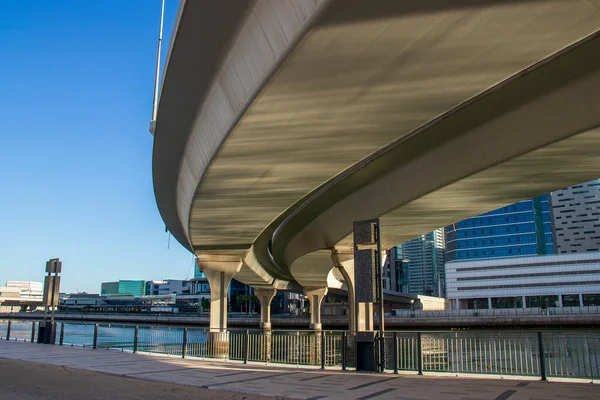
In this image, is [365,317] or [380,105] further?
[365,317]

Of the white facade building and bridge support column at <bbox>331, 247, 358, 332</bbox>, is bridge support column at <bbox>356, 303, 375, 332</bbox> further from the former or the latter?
the white facade building

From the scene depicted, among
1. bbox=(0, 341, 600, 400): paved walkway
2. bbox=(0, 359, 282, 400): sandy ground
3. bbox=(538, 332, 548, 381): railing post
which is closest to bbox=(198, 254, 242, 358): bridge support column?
bbox=(0, 341, 600, 400): paved walkway

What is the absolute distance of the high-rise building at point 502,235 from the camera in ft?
511

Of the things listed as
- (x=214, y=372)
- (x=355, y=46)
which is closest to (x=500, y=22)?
(x=355, y=46)

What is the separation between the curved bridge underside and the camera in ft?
24.2

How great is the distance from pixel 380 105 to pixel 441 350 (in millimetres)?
6752

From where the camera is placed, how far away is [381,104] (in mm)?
9789

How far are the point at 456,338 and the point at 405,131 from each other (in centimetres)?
540

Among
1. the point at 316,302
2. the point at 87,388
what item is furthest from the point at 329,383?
the point at 316,302

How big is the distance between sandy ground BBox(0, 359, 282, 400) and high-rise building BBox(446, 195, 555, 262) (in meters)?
155

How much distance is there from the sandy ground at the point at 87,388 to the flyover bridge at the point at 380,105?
519 centimetres

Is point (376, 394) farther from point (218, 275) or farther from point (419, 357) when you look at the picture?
point (218, 275)

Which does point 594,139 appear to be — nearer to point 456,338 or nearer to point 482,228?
point 456,338

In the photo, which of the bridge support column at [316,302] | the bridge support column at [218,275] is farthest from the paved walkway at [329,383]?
the bridge support column at [316,302]
